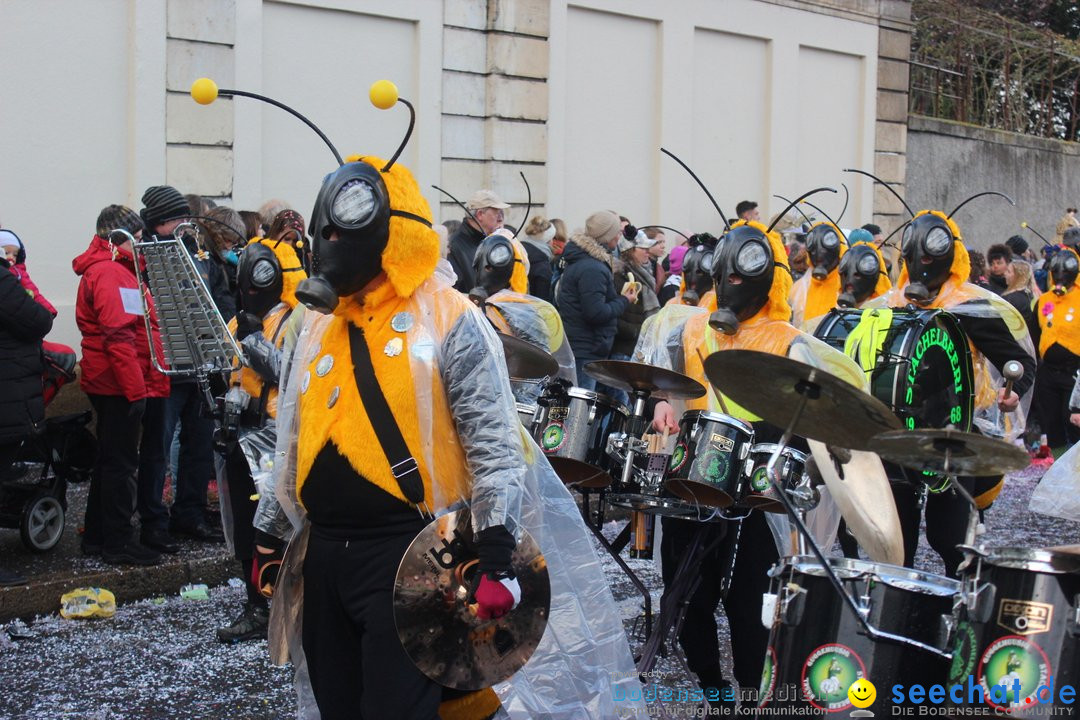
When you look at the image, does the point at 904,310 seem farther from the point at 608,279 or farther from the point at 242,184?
the point at 242,184

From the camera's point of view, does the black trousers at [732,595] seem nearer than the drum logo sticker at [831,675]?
No

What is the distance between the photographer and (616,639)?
4.04 m

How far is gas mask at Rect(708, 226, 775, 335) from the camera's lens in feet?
15.5

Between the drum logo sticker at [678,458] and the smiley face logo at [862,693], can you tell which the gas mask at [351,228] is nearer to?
the drum logo sticker at [678,458]

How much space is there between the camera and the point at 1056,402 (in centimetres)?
1100

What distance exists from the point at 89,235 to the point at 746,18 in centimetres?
788

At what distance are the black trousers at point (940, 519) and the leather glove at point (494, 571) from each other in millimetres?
2424

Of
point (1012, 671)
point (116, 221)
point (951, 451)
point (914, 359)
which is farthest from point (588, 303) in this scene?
point (1012, 671)

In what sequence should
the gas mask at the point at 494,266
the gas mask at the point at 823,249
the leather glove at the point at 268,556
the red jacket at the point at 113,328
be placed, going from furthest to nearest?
1. the gas mask at the point at 823,249
2. the gas mask at the point at 494,266
3. the red jacket at the point at 113,328
4. the leather glove at the point at 268,556

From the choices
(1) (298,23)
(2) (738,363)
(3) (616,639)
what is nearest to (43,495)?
(3) (616,639)

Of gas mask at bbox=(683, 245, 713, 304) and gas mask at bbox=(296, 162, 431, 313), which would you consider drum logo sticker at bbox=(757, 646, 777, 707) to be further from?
gas mask at bbox=(683, 245, 713, 304)

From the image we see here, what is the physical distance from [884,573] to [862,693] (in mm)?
309

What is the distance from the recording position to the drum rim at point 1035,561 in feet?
10.5

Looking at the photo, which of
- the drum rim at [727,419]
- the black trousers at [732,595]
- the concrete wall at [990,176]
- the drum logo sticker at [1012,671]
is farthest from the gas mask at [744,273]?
the concrete wall at [990,176]
